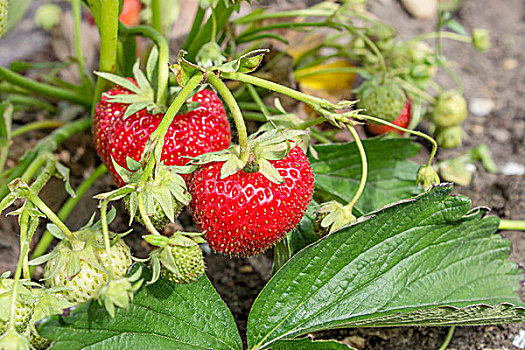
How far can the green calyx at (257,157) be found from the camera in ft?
2.27

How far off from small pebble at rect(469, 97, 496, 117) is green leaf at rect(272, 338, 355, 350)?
99 cm

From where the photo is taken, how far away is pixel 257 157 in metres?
0.70

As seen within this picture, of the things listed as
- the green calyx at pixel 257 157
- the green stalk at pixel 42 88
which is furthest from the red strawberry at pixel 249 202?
the green stalk at pixel 42 88

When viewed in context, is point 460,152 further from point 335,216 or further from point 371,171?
point 335,216

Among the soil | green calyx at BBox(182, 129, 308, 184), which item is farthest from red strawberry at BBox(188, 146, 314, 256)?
the soil

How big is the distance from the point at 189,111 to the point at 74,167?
1.61ft

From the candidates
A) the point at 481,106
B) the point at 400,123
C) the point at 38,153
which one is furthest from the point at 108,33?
the point at 481,106

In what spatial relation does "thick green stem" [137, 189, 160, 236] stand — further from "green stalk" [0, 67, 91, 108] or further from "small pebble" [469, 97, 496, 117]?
"small pebble" [469, 97, 496, 117]

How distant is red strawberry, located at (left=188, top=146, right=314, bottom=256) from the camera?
2.28 ft

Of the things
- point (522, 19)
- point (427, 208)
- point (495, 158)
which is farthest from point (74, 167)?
point (522, 19)

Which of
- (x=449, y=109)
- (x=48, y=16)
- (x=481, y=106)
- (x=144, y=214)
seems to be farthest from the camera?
(x=48, y=16)

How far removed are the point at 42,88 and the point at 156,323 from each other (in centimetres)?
58

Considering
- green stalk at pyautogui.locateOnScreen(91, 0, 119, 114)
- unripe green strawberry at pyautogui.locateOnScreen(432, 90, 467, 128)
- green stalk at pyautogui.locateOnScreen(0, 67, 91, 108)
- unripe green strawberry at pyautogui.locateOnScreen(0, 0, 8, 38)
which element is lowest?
unripe green strawberry at pyautogui.locateOnScreen(432, 90, 467, 128)

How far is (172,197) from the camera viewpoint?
0.68m
